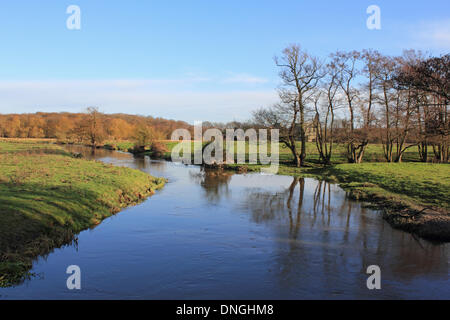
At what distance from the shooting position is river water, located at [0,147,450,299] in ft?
22.8

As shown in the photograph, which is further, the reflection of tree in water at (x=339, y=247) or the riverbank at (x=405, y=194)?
the riverbank at (x=405, y=194)

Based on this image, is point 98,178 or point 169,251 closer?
point 169,251

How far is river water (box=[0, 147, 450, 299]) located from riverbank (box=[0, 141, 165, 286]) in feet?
1.41

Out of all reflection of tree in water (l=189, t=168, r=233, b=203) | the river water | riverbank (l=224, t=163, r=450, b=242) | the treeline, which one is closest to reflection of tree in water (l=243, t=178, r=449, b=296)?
the river water

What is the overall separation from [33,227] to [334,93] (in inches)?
1218

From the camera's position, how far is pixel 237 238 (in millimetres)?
10703

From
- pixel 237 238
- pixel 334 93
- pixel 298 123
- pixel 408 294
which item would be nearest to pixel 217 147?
pixel 298 123

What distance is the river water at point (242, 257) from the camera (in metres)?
6.95

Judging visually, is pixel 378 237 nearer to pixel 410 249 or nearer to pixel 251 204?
pixel 410 249

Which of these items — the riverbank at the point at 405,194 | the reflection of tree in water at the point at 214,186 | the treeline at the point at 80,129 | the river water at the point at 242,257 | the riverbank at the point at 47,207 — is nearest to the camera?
the river water at the point at 242,257

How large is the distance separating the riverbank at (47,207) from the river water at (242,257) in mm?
430

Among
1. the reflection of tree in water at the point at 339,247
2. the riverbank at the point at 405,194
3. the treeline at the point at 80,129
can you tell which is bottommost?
the reflection of tree in water at the point at 339,247

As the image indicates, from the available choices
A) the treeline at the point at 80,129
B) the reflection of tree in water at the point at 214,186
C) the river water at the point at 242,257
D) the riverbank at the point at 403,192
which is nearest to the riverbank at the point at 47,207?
the river water at the point at 242,257

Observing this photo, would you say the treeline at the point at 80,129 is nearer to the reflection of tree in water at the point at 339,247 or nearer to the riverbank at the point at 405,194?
the riverbank at the point at 405,194
